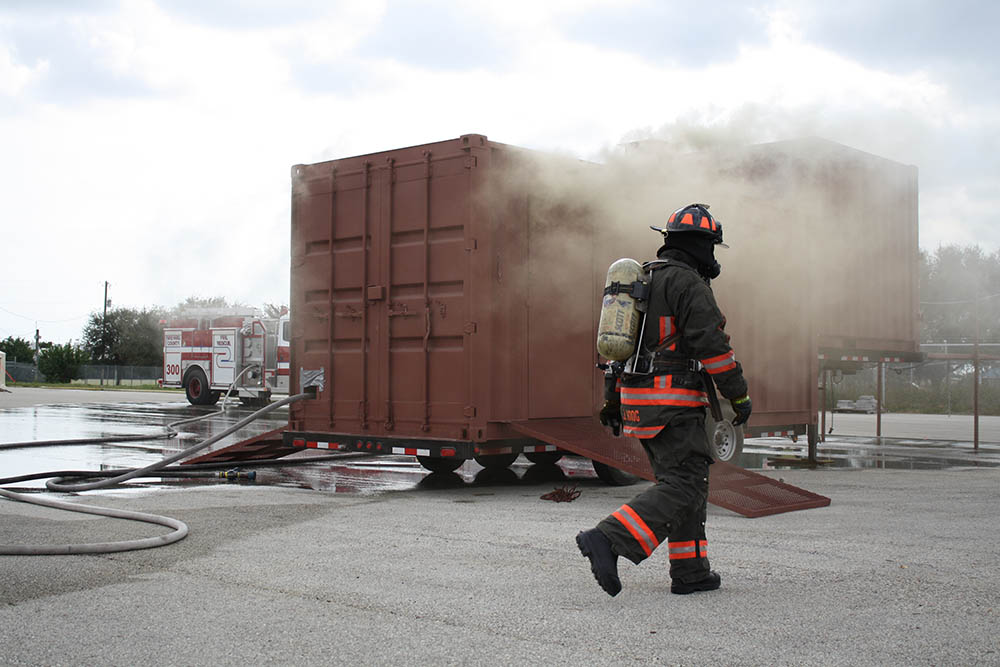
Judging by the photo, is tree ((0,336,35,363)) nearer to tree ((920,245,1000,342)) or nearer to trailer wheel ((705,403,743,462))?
tree ((920,245,1000,342))

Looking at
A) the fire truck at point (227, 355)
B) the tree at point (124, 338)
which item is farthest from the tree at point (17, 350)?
the fire truck at point (227, 355)

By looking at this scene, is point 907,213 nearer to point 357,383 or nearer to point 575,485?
point 575,485

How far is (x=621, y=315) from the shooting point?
487 centimetres

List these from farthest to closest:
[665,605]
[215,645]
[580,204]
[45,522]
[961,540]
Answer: [580,204], [45,522], [961,540], [665,605], [215,645]

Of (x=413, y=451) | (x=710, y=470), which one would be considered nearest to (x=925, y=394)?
(x=710, y=470)

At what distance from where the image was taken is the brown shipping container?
27.8 feet

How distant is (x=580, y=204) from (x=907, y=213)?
23.2ft

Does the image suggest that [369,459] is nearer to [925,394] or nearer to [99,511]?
[99,511]

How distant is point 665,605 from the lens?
14.3ft

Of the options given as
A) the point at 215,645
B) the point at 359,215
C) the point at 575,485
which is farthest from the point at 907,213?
the point at 215,645

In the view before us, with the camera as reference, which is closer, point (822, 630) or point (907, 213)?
point (822, 630)

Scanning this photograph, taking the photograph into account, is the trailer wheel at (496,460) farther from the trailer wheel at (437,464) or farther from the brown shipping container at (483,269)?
the brown shipping container at (483,269)

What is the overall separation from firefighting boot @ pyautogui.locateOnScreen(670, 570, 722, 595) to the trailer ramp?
1.86 metres

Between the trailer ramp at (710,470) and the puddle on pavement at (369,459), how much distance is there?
35.6 inches
